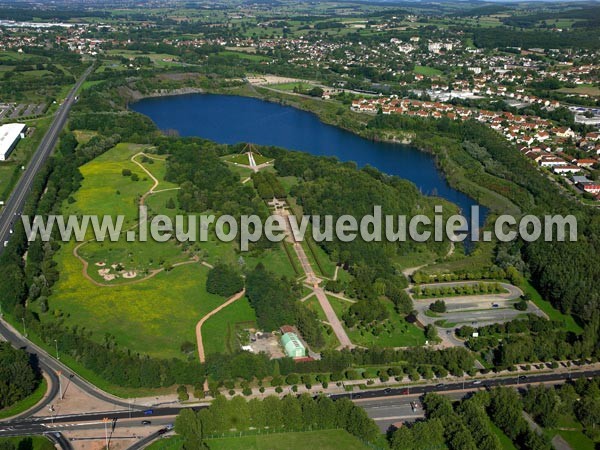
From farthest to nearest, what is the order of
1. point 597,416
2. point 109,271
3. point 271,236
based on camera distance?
point 271,236, point 109,271, point 597,416

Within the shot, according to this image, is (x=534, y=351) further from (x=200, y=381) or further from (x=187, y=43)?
(x=187, y=43)

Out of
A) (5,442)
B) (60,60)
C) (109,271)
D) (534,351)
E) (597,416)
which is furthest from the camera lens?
(60,60)

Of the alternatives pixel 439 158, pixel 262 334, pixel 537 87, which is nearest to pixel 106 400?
pixel 262 334

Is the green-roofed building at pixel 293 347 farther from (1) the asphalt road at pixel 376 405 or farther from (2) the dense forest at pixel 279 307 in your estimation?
(1) the asphalt road at pixel 376 405

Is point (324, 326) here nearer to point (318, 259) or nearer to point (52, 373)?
point (318, 259)

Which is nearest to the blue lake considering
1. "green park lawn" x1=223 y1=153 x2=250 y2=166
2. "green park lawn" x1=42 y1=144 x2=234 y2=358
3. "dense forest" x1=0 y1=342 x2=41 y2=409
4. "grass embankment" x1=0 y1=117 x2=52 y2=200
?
"green park lawn" x1=223 y1=153 x2=250 y2=166

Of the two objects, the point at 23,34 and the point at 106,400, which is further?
the point at 23,34

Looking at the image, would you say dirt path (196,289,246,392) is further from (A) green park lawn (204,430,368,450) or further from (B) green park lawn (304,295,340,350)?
(B) green park lawn (304,295,340,350)
